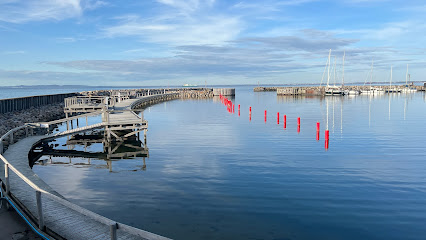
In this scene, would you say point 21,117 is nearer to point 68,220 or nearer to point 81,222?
point 68,220

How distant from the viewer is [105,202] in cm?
1284

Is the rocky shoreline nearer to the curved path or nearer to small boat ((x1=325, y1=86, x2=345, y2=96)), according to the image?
the curved path

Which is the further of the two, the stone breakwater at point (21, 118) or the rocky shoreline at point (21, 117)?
the rocky shoreline at point (21, 117)

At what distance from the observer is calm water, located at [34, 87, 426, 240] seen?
10562 millimetres

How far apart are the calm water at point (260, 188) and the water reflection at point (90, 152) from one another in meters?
0.26

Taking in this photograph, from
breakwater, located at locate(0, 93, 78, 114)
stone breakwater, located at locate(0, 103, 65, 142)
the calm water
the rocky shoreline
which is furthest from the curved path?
breakwater, located at locate(0, 93, 78, 114)

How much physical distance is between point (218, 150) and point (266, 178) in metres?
7.39

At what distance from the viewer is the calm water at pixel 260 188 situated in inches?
416

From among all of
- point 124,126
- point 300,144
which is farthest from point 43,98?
point 300,144

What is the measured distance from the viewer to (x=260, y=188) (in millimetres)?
14281

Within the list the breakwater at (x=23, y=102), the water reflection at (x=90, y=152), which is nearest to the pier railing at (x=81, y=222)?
the water reflection at (x=90, y=152)

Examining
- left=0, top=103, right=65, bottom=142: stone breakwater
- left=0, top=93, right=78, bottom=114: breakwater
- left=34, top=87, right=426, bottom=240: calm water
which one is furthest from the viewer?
left=0, top=93, right=78, bottom=114: breakwater

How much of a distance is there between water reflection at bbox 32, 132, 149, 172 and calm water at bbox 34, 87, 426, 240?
0.26 m

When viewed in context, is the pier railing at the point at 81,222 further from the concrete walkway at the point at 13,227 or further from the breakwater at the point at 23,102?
the breakwater at the point at 23,102
